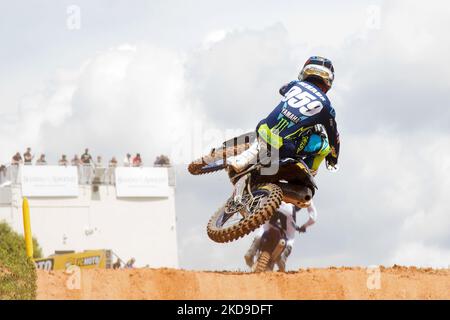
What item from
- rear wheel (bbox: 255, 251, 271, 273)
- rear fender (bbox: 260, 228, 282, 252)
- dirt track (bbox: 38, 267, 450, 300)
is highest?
rear fender (bbox: 260, 228, 282, 252)

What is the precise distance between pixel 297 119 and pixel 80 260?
68.5 ft

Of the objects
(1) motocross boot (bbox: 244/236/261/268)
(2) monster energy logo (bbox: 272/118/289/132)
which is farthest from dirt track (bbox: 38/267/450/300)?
(1) motocross boot (bbox: 244/236/261/268)

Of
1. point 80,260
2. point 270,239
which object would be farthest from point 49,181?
point 270,239

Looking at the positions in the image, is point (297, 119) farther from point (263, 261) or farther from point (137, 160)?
point (137, 160)

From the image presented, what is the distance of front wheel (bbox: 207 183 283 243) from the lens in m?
12.4

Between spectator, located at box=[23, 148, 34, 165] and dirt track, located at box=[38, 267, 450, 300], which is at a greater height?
spectator, located at box=[23, 148, 34, 165]

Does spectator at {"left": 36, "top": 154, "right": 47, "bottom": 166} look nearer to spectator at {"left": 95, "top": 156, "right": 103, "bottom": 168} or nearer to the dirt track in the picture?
spectator at {"left": 95, "top": 156, "right": 103, "bottom": 168}

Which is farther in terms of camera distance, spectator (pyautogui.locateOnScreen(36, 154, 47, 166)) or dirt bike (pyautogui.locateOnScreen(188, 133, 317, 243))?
spectator (pyautogui.locateOnScreen(36, 154, 47, 166))

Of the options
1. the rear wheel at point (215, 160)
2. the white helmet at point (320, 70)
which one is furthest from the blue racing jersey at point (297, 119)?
the rear wheel at point (215, 160)

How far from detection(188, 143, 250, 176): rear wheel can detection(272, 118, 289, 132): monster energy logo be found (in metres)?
0.81

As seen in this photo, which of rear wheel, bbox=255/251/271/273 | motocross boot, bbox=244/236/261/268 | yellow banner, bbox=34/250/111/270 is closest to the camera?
rear wheel, bbox=255/251/271/273

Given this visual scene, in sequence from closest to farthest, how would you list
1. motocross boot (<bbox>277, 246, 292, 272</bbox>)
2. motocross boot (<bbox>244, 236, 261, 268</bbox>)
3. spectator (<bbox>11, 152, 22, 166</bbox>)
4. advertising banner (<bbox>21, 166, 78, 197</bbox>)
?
motocross boot (<bbox>244, 236, 261, 268</bbox>) < motocross boot (<bbox>277, 246, 292, 272</bbox>) < spectator (<bbox>11, 152, 22, 166</bbox>) < advertising banner (<bbox>21, 166, 78, 197</bbox>)

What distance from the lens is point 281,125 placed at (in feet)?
42.3

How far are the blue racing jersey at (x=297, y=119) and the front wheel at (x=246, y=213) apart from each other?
0.61m
